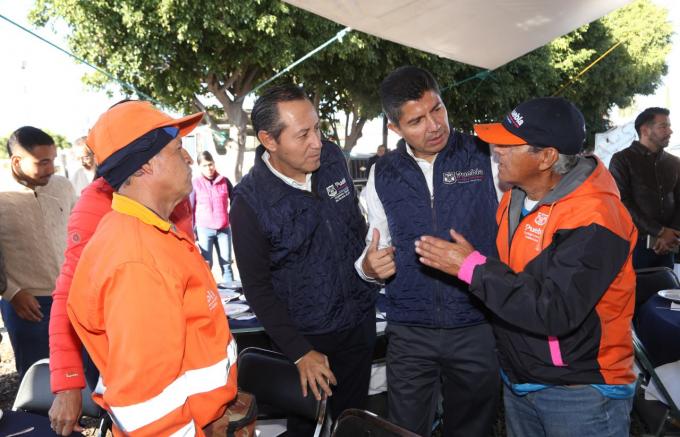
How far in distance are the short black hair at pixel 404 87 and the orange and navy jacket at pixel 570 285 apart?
26.4 inches

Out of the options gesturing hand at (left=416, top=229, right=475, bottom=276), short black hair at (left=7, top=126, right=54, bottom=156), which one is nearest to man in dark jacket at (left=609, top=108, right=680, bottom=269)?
gesturing hand at (left=416, top=229, right=475, bottom=276)

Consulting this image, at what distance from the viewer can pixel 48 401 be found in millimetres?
2119

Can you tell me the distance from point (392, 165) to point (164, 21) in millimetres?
9547

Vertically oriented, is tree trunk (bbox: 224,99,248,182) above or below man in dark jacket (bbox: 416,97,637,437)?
above

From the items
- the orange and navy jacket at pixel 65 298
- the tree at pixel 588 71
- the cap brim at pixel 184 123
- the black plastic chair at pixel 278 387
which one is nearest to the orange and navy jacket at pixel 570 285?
the black plastic chair at pixel 278 387

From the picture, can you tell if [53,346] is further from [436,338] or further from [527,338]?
[527,338]

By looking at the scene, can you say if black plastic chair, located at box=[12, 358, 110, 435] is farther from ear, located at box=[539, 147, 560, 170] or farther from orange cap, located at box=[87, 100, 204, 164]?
ear, located at box=[539, 147, 560, 170]

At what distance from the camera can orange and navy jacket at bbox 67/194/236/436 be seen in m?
1.12

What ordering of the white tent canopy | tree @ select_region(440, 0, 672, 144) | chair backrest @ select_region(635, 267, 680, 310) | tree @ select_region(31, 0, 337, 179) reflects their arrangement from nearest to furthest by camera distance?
chair backrest @ select_region(635, 267, 680, 310) < the white tent canopy < tree @ select_region(31, 0, 337, 179) < tree @ select_region(440, 0, 672, 144)

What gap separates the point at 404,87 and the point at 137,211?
1.23m

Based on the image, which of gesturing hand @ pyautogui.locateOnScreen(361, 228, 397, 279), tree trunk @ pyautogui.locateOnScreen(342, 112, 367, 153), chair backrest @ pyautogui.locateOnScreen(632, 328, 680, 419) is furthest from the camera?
tree trunk @ pyautogui.locateOnScreen(342, 112, 367, 153)

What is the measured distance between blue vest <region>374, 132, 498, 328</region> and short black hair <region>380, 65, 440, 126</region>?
0.69ft

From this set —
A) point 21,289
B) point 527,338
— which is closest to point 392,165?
point 527,338

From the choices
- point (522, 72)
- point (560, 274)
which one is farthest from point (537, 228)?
point (522, 72)
